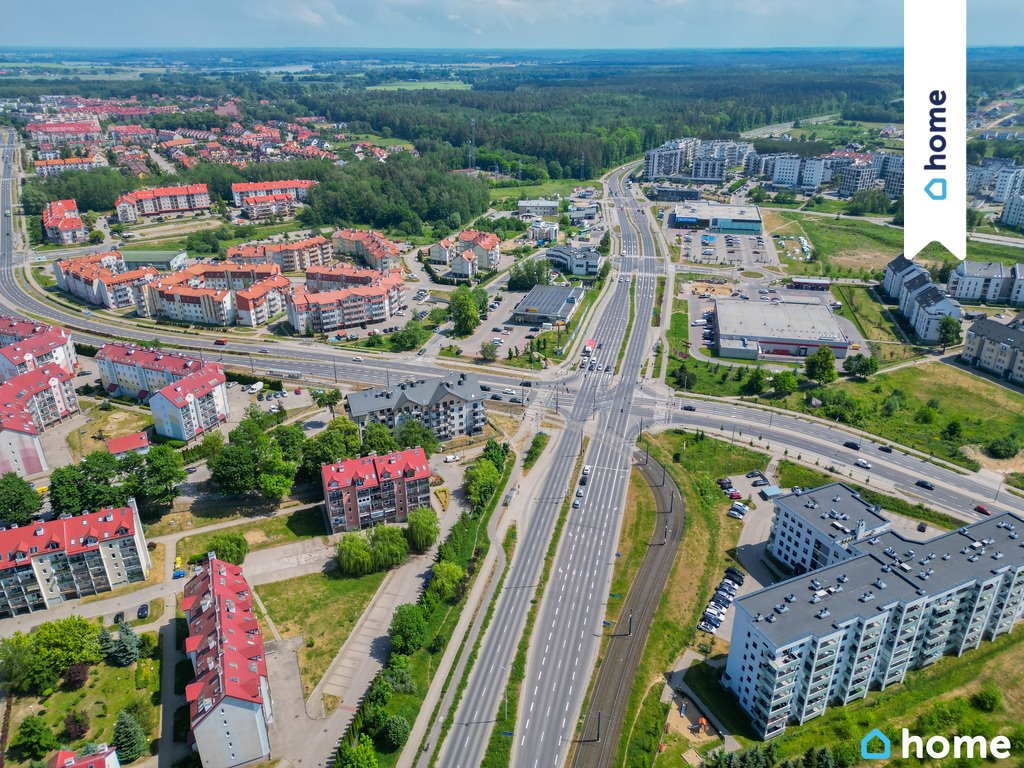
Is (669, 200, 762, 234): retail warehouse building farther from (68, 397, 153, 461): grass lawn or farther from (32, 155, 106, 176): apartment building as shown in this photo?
(32, 155, 106, 176): apartment building

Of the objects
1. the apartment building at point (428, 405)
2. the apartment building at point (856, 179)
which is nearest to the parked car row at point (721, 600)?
the apartment building at point (428, 405)

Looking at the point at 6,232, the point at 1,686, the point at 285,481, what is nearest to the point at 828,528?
the point at 285,481

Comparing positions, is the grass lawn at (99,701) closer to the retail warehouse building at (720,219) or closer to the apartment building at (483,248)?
the apartment building at (483,248)

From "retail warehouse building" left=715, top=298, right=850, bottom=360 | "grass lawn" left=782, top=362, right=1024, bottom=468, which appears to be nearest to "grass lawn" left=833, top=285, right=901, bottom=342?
"retail warehouse building" left=715, top=298, right=850, bottom=360

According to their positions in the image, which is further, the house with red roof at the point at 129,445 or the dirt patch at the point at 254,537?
the house with red roof at the point at 129,445

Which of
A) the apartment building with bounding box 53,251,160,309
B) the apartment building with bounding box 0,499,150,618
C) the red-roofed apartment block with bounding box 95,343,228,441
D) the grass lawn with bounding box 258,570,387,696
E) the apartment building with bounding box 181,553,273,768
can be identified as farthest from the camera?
the apartment building with bounding box 53,251,160,309

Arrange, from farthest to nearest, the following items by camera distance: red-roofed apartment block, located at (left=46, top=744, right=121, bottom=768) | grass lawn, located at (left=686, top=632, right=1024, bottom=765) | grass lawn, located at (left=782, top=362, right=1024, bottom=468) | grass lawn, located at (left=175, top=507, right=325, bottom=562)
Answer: grass lawn, located at (left=782, top=362, right=1024, bottom=468) → grass lawn, located at (left=175, top=507, right=325, bottom=562) → grass lawn, located at (left=686, top=632, right=1024, bottom=765) → red-roofed apartment block, located at (left=46, top=744, right=121, bottom=768)

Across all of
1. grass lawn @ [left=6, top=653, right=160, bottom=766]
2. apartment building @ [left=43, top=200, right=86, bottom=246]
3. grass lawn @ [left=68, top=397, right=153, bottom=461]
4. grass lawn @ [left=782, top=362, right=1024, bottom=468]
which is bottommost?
grass lawn @ [left=6, top=653, right=160, bottom=766]

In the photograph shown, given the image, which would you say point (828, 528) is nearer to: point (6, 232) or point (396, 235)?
point (396, 235)
